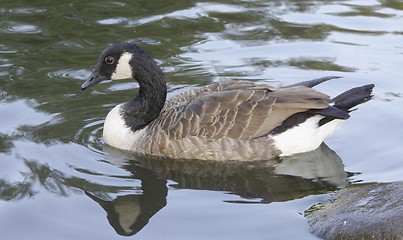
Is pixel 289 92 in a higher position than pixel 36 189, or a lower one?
higher

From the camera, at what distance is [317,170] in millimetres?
9727

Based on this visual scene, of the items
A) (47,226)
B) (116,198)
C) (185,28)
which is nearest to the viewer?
(47,226)

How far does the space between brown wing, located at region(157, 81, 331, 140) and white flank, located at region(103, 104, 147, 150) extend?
0.45 meters

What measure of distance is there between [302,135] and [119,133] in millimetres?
2102

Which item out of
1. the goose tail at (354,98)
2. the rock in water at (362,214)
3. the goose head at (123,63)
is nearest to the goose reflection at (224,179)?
the goose tail at (354,98)

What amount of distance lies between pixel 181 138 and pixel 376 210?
9.86 feet

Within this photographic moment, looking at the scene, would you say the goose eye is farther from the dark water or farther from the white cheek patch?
the dark water

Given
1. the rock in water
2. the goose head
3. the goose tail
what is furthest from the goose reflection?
the goose head

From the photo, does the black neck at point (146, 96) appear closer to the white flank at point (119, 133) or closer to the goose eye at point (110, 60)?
the white flank at point (119, 133)

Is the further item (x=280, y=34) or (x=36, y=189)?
(x=280, y=34)

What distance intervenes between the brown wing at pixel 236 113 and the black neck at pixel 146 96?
37 cm

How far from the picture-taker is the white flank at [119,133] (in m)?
10.3

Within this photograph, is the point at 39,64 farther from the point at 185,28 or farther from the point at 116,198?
the point at 116,198

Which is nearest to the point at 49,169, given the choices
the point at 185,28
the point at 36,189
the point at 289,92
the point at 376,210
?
the point at 36,189
